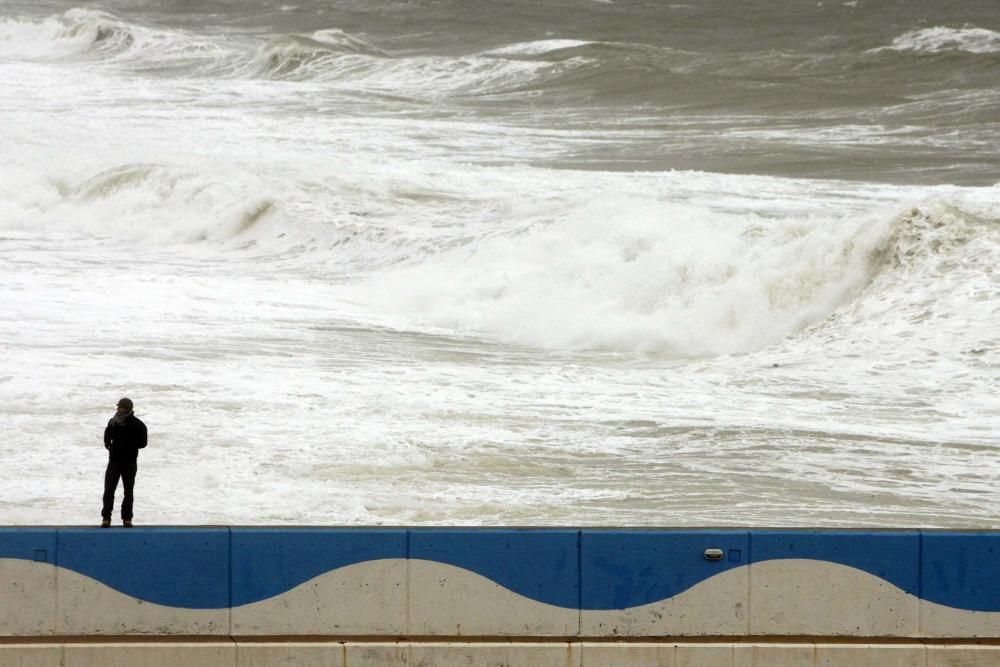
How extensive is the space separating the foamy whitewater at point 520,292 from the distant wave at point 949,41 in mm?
316

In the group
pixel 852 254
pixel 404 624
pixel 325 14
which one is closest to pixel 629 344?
pixel 852 254

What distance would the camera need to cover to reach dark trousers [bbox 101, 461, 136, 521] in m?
9.29

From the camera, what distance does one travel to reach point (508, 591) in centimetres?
806

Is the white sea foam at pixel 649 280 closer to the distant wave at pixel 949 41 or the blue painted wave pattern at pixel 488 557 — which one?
the blue painted wave pattern at pixel 488 557

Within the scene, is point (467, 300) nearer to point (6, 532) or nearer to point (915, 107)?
point (6, 532)

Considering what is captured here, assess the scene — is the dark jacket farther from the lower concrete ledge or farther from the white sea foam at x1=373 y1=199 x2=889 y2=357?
the white sea foam at x1=373 y1=199 x2=889 y2=357

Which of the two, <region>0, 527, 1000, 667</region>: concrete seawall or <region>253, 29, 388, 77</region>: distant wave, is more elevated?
<region>253, 29, 388, 77</region>: distant wave

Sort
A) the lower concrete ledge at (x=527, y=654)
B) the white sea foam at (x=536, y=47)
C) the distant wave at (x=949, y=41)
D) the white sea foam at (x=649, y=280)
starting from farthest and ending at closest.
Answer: the white sea foam at (x=536, y=47)
the distant wave at (x=949, y=41)
the white sea foam at (x=649, y=280)
the lower concrete ledge at (x=527, y=654)

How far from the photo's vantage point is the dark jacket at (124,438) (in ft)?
31.3

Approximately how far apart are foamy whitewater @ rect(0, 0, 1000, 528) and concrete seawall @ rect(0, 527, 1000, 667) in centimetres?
341

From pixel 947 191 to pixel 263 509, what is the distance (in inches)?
753

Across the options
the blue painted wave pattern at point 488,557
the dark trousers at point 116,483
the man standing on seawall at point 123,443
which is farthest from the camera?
the man standing on seawall at point 123,443

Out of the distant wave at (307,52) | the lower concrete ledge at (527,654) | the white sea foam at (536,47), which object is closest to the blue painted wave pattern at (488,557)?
the lower concrete ledge at (527,654)

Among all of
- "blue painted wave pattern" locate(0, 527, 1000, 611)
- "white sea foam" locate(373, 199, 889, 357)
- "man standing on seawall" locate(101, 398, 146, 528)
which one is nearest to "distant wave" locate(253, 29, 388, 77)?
"white sea foam" locate(373, 199, 889, 357)
